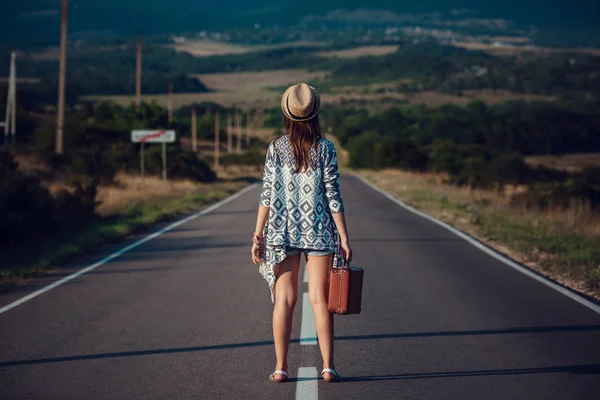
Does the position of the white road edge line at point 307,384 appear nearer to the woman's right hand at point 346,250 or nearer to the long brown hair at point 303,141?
the woman's right hand at point 346,250

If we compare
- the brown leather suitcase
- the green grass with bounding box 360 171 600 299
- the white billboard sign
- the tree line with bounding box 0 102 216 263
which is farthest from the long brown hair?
the white billboard sign

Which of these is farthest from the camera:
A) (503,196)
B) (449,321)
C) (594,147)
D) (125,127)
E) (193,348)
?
(594,147)

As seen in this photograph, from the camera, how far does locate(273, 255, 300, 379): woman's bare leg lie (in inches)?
261

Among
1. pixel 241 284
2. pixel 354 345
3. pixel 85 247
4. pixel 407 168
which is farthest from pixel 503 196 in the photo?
pixel 407 168

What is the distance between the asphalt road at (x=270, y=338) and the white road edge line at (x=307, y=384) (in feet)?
0.05

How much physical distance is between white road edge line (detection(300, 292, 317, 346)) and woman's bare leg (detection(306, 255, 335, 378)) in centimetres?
135

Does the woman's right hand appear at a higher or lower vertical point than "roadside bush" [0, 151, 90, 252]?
higher

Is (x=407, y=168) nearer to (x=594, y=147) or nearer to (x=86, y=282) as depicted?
(x=594, y=147)

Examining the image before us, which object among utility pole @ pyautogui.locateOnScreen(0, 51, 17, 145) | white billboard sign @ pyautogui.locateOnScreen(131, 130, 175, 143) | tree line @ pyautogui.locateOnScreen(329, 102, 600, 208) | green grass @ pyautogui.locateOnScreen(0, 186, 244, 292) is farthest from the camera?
tree line @ pyautogui.locateOnScreen(329, 102, 600, 208)

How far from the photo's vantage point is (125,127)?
2338 inches

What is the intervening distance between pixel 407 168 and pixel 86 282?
65945 mm

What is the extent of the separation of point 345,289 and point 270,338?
1.98 metres

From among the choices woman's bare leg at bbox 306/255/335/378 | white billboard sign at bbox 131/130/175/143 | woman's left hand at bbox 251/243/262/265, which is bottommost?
white billboard sign at bbox 131/130/175/143

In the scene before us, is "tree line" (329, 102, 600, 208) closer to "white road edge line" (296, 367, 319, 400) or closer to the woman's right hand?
"white road edge line" (296, 367, 319, 400)
